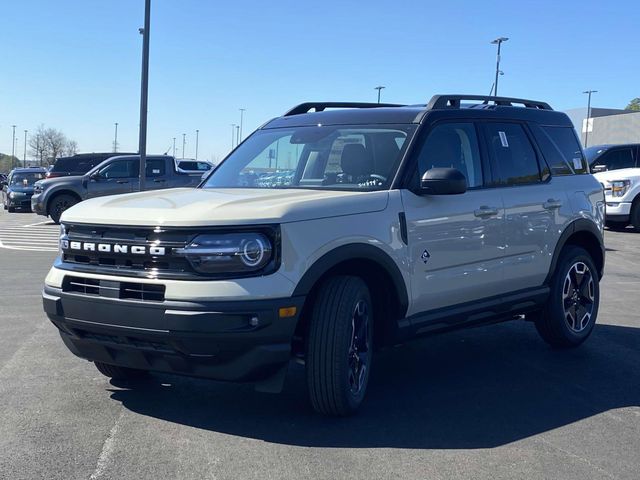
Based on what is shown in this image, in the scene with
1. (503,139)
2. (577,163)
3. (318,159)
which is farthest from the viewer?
(577,163)

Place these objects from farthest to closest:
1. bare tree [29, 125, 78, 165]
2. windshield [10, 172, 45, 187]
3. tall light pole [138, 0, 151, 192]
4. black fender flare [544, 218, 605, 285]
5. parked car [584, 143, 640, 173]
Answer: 1. bare tree [29, 125, 78, 165]
2. windshield [10, 172, 45, 187]
3. parked car [584, 143, 640, 173]
4. tall light pole [138, 0, 151, 192]
5. black fender flare [544, 218, 605, 285]

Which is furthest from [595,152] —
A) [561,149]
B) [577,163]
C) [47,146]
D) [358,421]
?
[47,146]

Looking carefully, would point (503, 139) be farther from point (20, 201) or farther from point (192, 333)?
point (20, 201)

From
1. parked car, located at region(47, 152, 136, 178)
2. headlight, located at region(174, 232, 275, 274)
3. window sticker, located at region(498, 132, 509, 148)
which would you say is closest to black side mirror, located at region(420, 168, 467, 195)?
window sticker, located at region(498, 132, 509, 148)

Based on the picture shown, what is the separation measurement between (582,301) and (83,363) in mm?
4284

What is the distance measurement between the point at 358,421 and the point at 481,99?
3001 mm

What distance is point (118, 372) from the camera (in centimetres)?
523

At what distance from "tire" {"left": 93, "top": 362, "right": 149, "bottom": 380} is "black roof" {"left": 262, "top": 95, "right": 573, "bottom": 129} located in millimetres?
2246

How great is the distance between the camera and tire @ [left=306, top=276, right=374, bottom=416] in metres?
4.42

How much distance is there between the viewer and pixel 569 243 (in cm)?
682

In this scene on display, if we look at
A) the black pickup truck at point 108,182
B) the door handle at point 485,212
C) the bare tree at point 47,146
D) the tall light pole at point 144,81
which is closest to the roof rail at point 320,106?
the door handle at point 485,212

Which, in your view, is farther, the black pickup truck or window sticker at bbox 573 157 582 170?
the black pickup truck

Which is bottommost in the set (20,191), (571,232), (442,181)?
(20,191)

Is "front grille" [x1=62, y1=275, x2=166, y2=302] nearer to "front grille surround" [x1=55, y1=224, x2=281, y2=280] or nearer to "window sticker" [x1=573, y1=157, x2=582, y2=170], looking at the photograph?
"front grille surround" [x1=55, y1=224, x2=281, y2=280]
